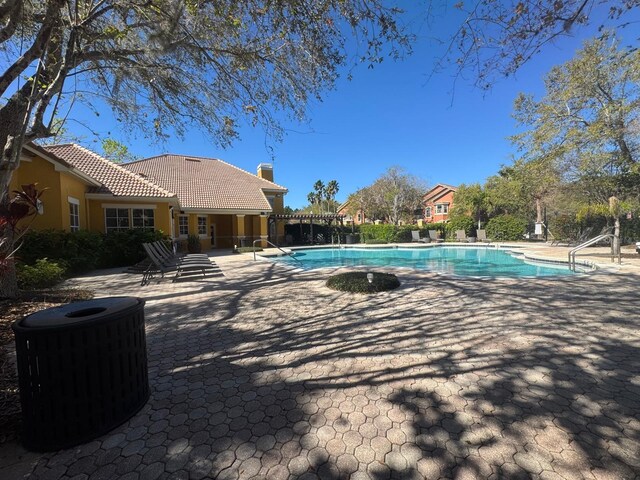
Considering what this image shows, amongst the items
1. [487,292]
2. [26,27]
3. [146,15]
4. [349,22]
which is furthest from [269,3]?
[487,292]

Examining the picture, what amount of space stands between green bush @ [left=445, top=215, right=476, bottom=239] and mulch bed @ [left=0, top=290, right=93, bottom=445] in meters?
32.0

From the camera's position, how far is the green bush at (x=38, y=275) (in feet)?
27.3

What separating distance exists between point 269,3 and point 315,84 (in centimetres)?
220

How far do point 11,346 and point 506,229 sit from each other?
34.1 meters

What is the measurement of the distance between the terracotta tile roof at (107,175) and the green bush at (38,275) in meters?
6.85

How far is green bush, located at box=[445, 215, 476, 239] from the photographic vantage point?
103ft

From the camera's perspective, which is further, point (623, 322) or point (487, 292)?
point (487, 292)

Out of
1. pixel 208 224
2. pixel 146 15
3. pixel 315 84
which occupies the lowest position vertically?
pixel 208 224

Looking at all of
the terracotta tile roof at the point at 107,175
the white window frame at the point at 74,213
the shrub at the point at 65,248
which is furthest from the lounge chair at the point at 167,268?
the terracotta tile roof at the point at 107,175

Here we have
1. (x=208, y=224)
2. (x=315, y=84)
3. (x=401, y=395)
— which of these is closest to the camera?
(x=401, y=395)

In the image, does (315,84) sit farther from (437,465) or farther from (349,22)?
(437,465)

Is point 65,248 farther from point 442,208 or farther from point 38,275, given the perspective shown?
point 442,208

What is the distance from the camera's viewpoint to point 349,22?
5293 millimetres

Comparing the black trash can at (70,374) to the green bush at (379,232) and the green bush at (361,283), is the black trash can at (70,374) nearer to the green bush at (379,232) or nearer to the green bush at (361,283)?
the green bush at (361,283)
